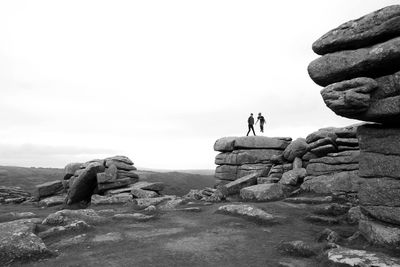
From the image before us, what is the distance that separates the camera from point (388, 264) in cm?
1533

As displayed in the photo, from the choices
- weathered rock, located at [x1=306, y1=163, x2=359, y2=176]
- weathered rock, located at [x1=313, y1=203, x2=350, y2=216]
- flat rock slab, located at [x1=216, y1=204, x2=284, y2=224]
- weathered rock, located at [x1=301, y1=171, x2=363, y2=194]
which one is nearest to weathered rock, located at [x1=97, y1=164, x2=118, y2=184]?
flat rock slab, located at [x1=216, y1=204, x2=284, y2=224]

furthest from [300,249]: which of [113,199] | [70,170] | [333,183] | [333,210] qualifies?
[70,170]

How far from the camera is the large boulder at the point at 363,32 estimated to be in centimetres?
1853

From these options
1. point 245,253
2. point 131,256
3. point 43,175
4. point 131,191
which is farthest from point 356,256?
point 43,175

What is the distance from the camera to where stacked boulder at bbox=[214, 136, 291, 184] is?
5022cm

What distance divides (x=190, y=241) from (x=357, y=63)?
48.0ft

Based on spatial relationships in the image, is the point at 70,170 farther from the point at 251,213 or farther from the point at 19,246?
the point at 19,246

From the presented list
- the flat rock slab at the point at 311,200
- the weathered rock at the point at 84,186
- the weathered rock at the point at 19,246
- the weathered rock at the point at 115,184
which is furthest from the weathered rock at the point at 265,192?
the weathered rock at the point at 84,186

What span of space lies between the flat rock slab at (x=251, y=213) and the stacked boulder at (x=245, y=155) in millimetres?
20082

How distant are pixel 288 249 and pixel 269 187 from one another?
16.8 metres

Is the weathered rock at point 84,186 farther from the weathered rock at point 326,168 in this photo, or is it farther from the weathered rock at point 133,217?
the weathered rock at point 326,168

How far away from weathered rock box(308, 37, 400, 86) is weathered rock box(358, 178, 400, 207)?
6.23m

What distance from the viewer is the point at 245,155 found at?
5072cm

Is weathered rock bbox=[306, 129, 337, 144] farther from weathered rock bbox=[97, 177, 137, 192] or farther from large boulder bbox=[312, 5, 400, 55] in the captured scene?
weathered rock bbox=[97, 177, 137, 192]
